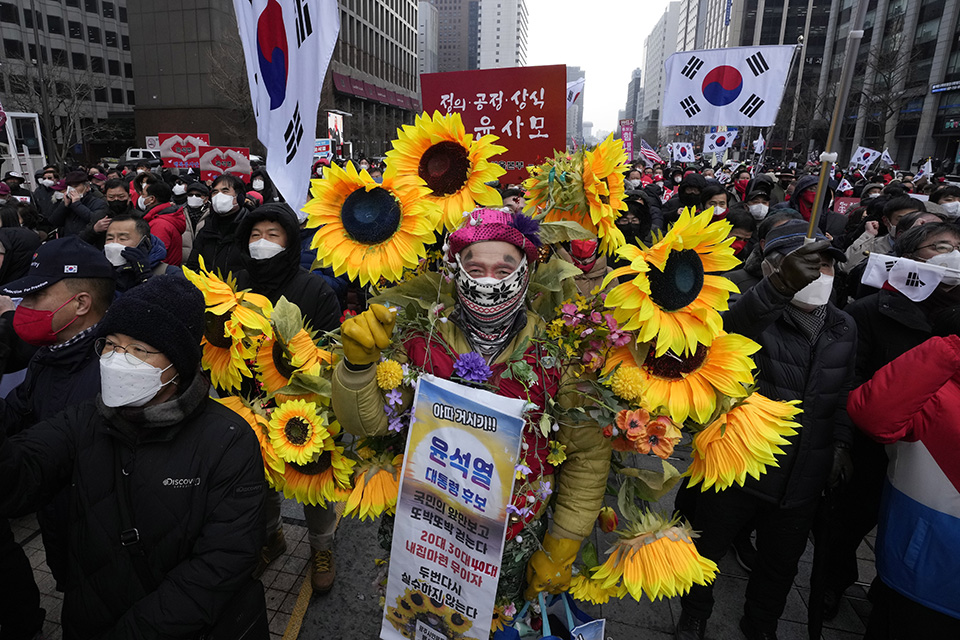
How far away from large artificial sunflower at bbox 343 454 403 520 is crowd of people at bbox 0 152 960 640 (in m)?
0.37

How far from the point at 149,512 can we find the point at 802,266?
7.79 feet

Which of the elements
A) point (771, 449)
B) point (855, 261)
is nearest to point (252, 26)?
point (771, 449)

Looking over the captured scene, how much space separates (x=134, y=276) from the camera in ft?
12.7

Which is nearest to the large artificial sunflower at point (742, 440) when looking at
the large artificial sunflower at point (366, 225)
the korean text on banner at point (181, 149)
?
the large artificial sunflower at point (366, 225)

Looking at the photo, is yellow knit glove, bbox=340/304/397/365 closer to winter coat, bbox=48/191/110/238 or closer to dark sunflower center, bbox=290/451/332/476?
dark sunflower center, bbox=290/451/332/476

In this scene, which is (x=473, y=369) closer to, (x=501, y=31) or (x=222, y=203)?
(x=222, y=203)

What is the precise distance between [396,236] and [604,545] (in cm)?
294

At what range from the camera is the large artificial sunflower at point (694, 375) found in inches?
77.9

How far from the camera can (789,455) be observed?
9.08ft

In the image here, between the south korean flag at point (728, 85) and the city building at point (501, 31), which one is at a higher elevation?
the city building at point (501, 31)

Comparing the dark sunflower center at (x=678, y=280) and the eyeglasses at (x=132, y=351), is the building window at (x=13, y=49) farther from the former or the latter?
the dark sunflower center at (x=678, y=280)

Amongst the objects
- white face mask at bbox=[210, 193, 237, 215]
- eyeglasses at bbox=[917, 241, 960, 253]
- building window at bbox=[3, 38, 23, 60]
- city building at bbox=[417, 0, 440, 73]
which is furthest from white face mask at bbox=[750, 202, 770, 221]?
city building at bbox=[417, 0, 440, 73]

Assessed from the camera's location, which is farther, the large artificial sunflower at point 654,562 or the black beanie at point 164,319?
the large artificial sunflower at point 654,562

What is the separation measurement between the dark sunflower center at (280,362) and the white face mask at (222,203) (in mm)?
2450
